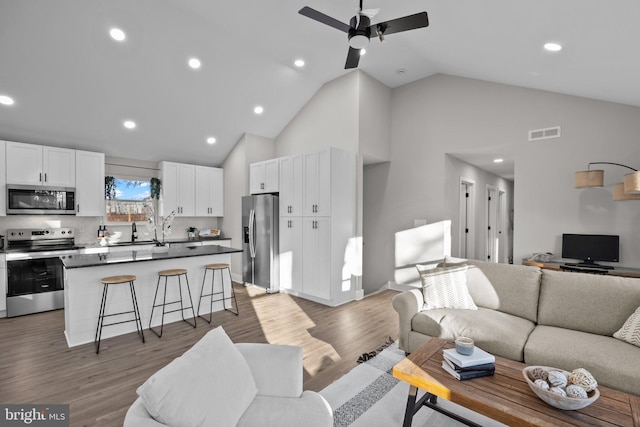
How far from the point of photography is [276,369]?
162 centimetres

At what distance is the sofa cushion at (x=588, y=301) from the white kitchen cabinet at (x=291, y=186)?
341cm

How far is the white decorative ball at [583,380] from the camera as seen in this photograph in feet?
4.85

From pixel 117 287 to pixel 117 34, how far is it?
3.10 m

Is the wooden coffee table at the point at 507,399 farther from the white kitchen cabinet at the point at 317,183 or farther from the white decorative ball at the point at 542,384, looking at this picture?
the white kitchen cabinet at the point at 317,183

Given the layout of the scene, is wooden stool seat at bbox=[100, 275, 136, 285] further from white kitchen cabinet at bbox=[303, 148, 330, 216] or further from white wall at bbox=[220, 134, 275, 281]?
white wall at bbox=[220, 134, 275, 281]

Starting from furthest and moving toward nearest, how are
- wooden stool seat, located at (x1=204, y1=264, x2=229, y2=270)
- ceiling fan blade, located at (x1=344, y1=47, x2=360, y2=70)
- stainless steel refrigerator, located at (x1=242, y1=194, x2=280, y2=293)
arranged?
stainless steel refrigerator, located at (x1=242, y1=194, x2=280, y2=293) → wooden stool seat, located at (x1=204, y1=264, x2=229, y2=270) → ceiling fan blade, located at (x1=344, y1=47, x2=360, y2=70)

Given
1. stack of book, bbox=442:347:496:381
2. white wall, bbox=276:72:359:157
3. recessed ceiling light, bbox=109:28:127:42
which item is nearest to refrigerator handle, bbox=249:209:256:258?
white wall, bbox=276:72:359:157

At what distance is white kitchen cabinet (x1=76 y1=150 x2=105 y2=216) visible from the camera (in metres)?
4.95

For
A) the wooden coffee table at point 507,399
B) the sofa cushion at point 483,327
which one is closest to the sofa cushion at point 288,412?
the wooden coffee table at point 507,399

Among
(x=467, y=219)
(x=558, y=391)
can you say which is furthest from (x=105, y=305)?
(x=467, y=219)

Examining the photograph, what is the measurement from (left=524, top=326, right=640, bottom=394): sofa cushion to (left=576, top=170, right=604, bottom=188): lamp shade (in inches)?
85.8

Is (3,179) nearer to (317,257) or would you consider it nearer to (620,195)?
(317,257)

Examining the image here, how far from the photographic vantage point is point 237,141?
21.0 ft

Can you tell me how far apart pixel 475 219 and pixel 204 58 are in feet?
19.6
